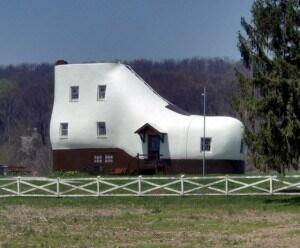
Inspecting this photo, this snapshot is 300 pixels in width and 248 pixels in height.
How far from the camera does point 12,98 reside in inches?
6097

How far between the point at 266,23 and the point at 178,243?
56.8ft

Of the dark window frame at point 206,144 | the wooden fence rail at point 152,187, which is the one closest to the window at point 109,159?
the dark window frame at point 206,144

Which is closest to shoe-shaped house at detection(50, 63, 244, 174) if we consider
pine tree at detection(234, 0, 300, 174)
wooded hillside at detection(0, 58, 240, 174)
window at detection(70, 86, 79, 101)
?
window at detection(70, 86, 79, 101)

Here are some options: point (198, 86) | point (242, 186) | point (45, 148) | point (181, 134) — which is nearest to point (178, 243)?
point (242, 186)

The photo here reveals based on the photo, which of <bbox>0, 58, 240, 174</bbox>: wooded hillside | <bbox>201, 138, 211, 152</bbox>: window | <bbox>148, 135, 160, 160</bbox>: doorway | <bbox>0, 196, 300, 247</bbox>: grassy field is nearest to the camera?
<bbox>0, 196, 300, 247</bbox>: grassy field

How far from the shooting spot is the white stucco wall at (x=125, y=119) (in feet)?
204

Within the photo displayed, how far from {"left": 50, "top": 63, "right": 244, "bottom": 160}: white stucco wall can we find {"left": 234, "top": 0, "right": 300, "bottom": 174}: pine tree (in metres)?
26.7

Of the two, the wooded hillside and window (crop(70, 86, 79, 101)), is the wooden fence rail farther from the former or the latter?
the wooded hillside

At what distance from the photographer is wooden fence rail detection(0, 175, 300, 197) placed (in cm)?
3812

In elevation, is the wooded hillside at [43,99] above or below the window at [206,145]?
above

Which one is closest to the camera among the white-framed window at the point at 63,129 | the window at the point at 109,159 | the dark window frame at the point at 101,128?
the window at the point at 109,159

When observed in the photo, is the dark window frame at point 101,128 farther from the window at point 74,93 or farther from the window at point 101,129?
the window at point 74,93

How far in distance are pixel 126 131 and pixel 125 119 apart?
966 mm

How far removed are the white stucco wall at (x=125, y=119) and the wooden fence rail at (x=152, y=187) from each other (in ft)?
60.8
